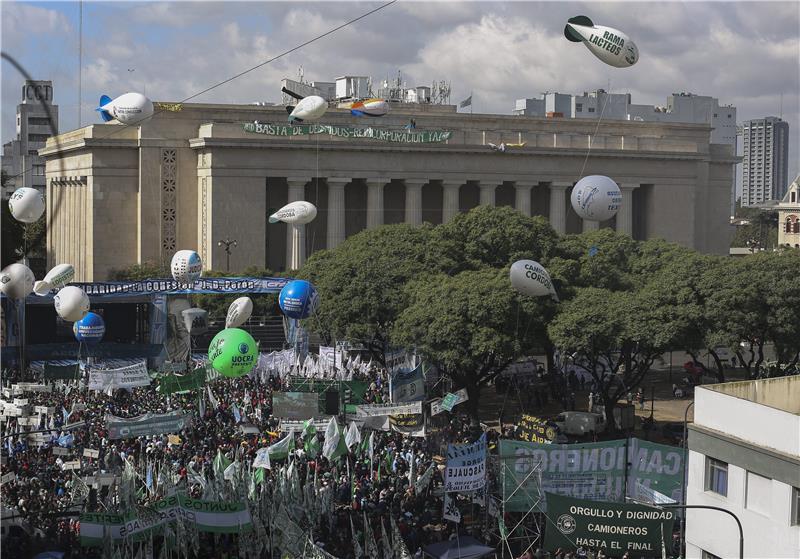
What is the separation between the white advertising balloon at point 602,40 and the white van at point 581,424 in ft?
53.2

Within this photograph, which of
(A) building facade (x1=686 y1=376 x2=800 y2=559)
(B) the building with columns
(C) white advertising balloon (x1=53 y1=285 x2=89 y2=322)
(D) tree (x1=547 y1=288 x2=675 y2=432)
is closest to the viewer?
(A) building facade (x1=686 y1=376 x2=800 y2=559)

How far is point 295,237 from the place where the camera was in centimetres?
9369

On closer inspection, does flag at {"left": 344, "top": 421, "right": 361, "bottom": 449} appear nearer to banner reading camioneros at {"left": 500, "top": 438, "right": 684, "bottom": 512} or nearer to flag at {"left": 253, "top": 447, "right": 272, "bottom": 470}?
flag at {"left": 253, "top": 447, "right": 272, "bottom": 470}

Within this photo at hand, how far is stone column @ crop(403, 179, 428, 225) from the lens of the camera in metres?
98.5

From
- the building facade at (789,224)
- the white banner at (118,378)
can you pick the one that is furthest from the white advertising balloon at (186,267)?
the building facade at (789,224)

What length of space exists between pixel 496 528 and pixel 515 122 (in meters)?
77.2

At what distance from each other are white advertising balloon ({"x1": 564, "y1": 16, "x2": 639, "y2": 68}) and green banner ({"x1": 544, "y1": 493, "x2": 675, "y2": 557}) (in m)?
12.9

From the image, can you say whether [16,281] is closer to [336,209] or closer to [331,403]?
[331,403]

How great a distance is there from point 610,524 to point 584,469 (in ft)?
16.4

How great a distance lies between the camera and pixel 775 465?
22688 millimetres

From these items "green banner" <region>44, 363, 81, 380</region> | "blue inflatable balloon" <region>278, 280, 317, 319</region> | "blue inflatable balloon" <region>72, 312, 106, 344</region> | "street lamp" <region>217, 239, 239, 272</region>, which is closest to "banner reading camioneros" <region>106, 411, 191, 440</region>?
"green banner" <region>44, 363, 81, 380</region>

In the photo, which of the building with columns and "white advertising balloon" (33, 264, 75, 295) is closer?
"white advertising balloon" (33, 264, 75, 295)

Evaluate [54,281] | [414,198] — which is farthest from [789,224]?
[54,281]

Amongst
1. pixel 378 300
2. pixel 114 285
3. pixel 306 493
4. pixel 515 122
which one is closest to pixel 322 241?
pixel 515 122
